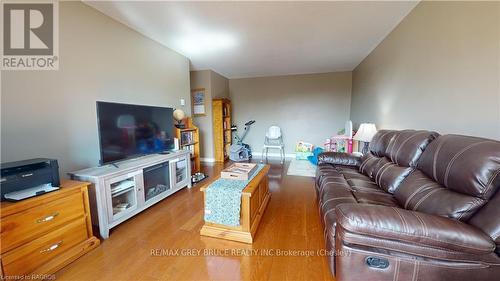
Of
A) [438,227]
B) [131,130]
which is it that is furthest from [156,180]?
[438,227]

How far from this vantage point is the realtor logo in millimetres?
1479

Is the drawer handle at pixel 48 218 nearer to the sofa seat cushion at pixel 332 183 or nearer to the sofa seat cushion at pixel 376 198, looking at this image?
the sofa seat cushion at pixel 332 183

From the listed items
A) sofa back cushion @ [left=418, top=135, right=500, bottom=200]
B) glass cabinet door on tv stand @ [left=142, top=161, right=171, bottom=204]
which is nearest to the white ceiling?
sofa back cushion @ [left=418, top=135, right=500, bottom=200]

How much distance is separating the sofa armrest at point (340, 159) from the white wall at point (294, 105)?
2632mm

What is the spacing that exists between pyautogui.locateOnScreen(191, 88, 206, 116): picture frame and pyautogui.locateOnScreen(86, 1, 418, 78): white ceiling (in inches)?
36.5

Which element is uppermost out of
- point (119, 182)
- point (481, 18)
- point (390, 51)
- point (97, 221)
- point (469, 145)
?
point (390, 51)

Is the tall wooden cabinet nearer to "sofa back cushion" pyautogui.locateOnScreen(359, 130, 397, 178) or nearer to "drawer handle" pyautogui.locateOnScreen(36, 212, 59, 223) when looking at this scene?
"sofa back cushion" pyautogui.locateOnScreen(359, 130, 397, 178)

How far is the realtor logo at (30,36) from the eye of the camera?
148cm

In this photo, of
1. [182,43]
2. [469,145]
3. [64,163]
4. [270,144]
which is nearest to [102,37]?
[182,43]

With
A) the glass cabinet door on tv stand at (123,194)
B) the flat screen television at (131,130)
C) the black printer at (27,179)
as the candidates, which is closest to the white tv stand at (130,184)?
the glass cabinet door on tv stand at (123,194)

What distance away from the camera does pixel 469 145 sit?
3.51 feet

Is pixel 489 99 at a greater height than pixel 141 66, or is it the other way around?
pixel 141 66

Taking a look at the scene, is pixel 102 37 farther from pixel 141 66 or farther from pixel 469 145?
pixel 469 145

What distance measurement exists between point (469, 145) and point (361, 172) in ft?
3.95
